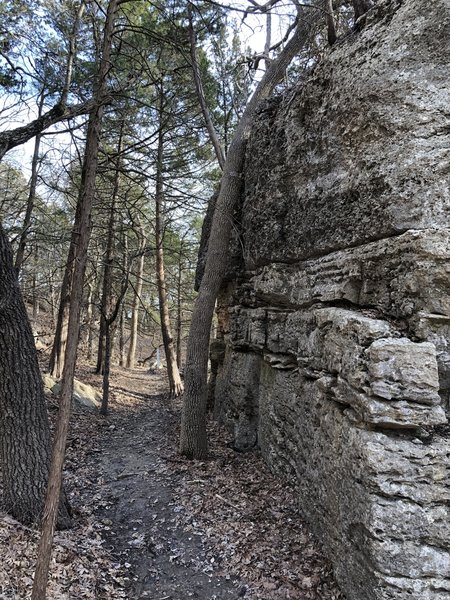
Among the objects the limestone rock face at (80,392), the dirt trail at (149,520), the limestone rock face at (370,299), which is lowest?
the dirt trail at (149,520)

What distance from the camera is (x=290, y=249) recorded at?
261 inches

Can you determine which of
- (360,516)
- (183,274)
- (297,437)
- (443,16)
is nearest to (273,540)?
(297,437)

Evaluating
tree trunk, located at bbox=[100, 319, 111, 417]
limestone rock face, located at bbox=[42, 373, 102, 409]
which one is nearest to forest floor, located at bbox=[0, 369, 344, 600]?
tree trunk, located at bbox=[100, 319, 111, 417]

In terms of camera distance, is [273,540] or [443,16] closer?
[443,16]

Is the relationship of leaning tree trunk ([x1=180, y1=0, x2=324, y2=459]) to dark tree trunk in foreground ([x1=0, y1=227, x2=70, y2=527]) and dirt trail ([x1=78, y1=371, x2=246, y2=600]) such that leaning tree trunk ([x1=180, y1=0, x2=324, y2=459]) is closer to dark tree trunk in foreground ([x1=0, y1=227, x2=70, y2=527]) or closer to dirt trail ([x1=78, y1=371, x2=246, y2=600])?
dirt trail ([x1=78, y1=371, x2=246, y2=600])

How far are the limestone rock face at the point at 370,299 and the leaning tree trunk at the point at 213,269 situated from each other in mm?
1390

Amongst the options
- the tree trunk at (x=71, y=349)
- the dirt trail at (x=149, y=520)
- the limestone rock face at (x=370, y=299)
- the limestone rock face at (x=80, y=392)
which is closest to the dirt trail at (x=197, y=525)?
the dirt trail at (x=149, y=520)

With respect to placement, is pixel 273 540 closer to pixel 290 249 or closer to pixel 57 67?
pixel 290 249

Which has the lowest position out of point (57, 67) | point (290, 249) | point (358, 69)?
point (290, 249)

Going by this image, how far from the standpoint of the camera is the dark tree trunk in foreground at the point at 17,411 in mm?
4688

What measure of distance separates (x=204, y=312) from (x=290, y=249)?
2.32 metres

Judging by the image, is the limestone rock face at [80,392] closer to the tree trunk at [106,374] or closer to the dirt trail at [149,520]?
the tree trunk at [106,374]

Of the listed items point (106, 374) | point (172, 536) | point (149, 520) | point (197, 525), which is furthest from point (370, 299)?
point (106, 374)

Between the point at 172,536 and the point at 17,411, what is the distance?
258 cm
